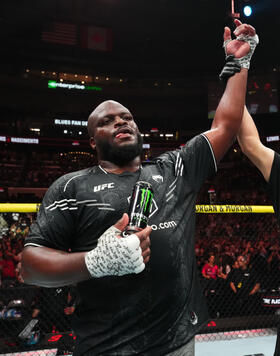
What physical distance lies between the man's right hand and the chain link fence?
1.24 m

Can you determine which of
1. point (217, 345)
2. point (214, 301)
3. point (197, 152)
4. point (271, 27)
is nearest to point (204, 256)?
point (214, 301)

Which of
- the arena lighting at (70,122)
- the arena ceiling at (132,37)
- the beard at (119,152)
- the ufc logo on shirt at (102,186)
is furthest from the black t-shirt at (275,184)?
the arena lighting at (70,122)

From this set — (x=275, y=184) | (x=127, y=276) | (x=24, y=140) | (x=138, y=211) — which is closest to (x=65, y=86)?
(x=24, y=140)

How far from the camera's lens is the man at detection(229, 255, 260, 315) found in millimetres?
5340

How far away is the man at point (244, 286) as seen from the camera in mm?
5340

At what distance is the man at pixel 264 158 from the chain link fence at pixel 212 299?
0.98 metres

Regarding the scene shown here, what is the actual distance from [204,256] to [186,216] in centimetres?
611

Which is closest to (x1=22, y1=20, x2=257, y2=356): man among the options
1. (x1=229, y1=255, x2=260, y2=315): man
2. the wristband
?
the wristband

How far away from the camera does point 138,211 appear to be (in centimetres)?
116

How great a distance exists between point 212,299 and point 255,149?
152 inches

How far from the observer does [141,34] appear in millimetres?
22203

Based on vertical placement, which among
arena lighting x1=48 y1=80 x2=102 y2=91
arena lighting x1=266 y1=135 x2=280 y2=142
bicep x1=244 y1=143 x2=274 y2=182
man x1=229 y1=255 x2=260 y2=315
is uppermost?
arena lighting x1=48 y1=80 x2=102 y2=91

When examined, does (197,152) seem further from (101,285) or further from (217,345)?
(217,345)

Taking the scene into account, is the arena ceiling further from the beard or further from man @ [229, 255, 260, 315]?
the beard
